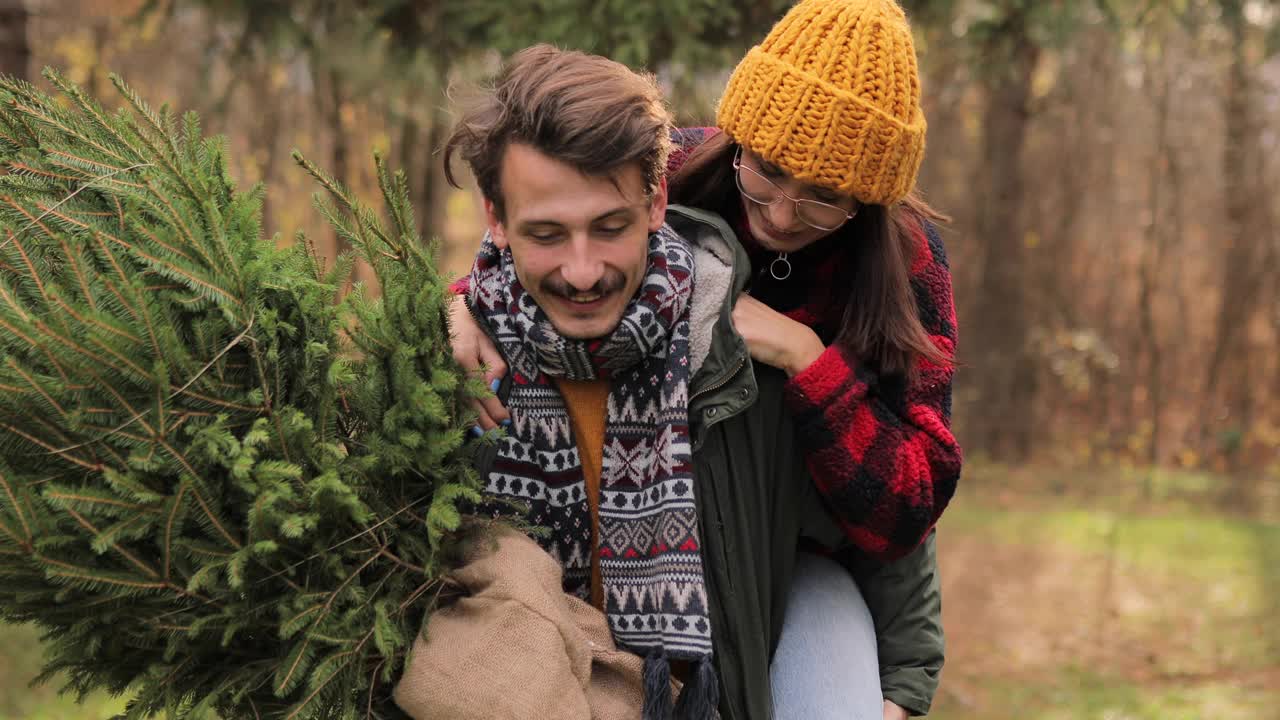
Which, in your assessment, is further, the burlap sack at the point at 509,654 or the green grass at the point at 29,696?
the green grass at the point at 29,696

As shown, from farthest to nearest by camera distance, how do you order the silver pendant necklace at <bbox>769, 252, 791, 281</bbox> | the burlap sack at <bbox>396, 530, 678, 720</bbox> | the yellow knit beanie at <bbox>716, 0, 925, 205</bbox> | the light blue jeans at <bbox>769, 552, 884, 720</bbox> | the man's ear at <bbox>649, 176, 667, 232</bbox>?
the silver pendant necklace at <bbox>769, 252, 791, 281</bbox> → the light blue jeans at <bbox>769, 552, 884, 720</bbox> → the yellow knit beanie at <bbox>716, 0, 925, 205</bbox> → the man's ear at <bbox>649, 176, 667, 232</bbox> → the burlap sack at <bbox>396, 530, 678, 720</bbox>

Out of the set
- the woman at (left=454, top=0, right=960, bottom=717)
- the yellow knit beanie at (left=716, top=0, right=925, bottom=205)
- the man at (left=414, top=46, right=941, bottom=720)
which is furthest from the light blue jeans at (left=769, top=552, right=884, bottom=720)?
the yellow knit beanie at (left=716, top=0, right=925, bottom=205)

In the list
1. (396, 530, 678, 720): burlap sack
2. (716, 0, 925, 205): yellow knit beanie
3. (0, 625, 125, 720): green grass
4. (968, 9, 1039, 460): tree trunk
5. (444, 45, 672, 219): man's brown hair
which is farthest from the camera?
(968, 9, 1039, 460): tree trunk

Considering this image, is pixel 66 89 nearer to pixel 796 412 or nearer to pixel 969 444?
pixel 796 412

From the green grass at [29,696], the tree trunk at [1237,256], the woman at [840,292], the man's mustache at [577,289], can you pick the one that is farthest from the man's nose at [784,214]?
the tree trunk at [1237,256]

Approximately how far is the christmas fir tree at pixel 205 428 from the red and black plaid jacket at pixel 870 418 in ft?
2.27

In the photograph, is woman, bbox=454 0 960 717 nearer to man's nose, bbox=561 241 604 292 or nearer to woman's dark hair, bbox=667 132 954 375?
woman's dark hair, bbox=667 132 954 375

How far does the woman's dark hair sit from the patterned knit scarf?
1.21 ft

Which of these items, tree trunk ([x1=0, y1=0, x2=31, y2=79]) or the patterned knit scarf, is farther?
tree trunk ([x1=0, y1=0, x2=31, y2=79])

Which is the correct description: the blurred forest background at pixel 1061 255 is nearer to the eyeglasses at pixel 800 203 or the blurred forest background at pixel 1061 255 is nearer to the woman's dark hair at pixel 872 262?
the woman's dark hair at pixel 872 262

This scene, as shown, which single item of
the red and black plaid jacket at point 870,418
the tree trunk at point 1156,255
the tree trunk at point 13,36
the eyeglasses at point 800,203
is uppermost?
the eyeglasses at point 800,203

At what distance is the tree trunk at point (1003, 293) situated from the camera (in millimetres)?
10539

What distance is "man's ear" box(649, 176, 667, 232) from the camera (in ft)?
7.82

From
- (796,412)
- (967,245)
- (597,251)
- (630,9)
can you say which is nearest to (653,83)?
(597,251)
